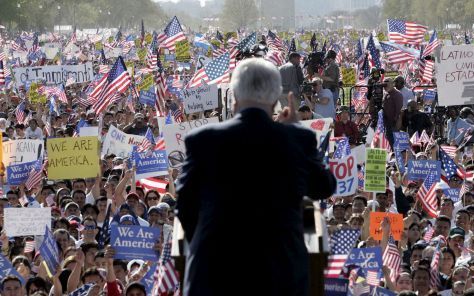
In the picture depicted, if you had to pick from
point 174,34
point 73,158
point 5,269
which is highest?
point 174,34

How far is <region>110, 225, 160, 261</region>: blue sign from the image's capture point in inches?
392

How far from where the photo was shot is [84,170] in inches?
560

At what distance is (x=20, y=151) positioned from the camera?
16156mm

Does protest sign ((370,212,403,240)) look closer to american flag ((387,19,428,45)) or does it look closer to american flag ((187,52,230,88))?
american flag ((187,52,230,88))

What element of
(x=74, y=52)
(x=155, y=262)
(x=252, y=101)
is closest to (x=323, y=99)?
(x=155, y=262)

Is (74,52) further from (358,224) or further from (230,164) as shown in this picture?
(230,164)

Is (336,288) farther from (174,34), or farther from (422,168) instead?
(174,34)

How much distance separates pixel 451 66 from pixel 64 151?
558 cm

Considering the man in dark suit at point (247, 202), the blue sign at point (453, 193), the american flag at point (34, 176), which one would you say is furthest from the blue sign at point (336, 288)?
the american flag at point (34, 176)

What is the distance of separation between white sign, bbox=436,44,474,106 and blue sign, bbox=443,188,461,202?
2959 mm

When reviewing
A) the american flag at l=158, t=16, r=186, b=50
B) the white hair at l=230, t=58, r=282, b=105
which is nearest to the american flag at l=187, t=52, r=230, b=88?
the american flag at l=158, t=16, r=186, b=50

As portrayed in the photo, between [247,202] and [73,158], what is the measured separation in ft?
33.0

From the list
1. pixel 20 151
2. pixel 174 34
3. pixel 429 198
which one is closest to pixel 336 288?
pixel 429 198

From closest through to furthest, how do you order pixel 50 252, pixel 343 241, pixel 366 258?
pixel 343 241 < pixel 366 258 < pixel 50 252
